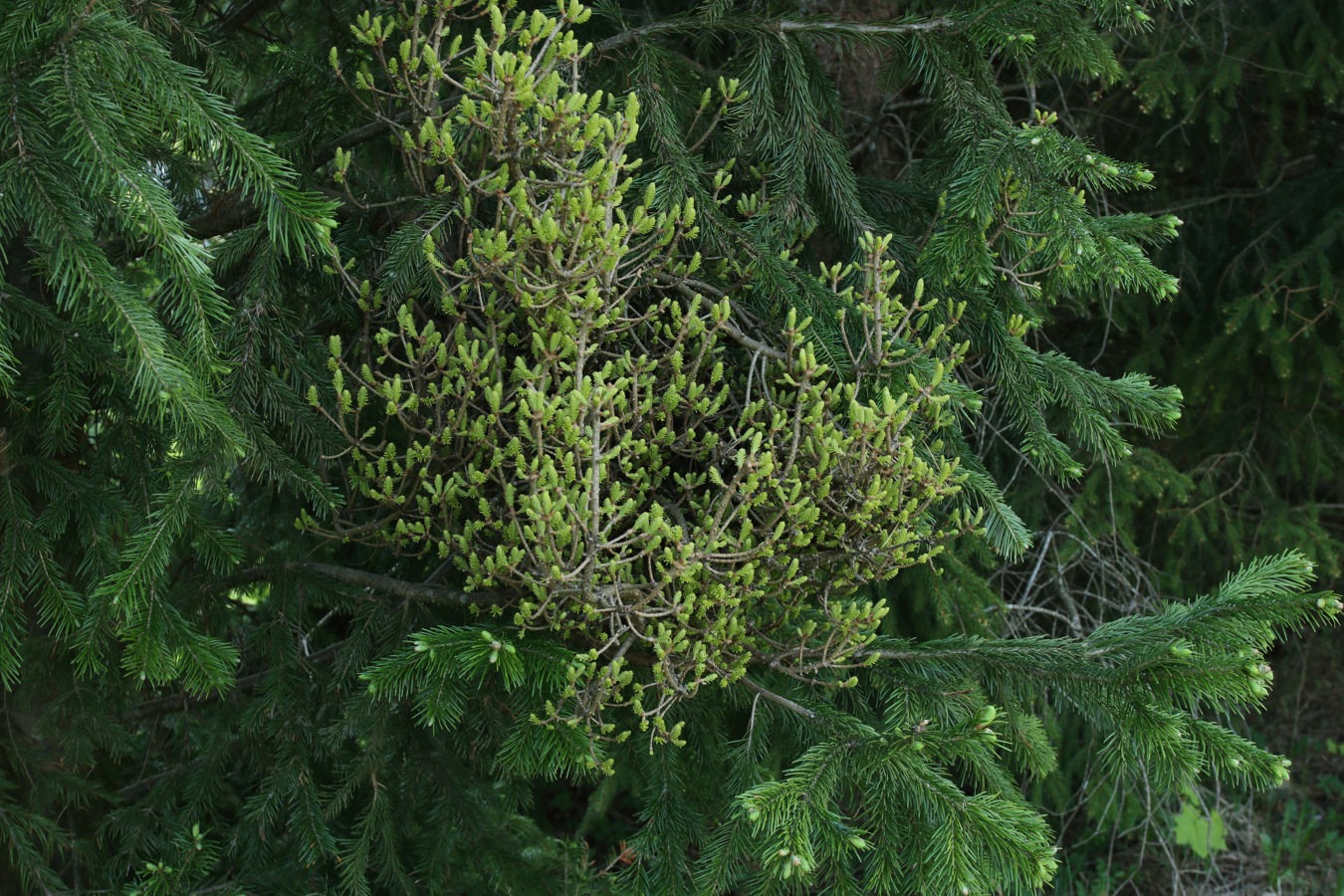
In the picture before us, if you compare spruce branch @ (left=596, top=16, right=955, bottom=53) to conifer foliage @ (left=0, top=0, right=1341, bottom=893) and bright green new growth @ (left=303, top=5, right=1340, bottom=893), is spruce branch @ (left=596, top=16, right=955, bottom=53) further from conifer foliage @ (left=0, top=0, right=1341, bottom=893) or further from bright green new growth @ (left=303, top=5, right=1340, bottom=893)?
bright green new growth @ (left=303, top=5, right=1340, bottom=893)

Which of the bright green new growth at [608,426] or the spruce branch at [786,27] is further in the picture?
the spruce branch at [786,27]

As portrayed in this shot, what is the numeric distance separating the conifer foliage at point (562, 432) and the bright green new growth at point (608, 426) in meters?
0.01

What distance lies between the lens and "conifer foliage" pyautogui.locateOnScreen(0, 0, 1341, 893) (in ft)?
6.10

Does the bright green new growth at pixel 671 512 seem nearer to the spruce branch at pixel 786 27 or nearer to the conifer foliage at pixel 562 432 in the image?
the conifer foliage at pixel 562 432

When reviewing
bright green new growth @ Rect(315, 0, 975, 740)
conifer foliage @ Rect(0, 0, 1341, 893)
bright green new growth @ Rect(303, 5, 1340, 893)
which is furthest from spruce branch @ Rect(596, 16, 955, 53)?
bright green new growth @ Rect(315, 0, 975, 740)

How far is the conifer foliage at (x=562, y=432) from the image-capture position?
73.2 inches

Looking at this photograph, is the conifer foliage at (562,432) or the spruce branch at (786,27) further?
the spruce branch at (786,27)

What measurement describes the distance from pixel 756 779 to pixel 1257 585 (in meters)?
1.11

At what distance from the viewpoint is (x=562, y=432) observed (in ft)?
6.08

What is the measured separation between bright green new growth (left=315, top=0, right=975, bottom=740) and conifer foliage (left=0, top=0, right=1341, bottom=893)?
0.01m

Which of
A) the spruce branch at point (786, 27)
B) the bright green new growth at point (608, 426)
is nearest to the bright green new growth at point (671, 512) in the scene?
the bright green new growth at point (608, 426)

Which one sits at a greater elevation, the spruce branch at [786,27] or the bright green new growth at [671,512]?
the spruce branch at [786,27]

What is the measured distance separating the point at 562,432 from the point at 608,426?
79mm

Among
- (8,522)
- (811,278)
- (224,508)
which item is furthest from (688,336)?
(224,508)
